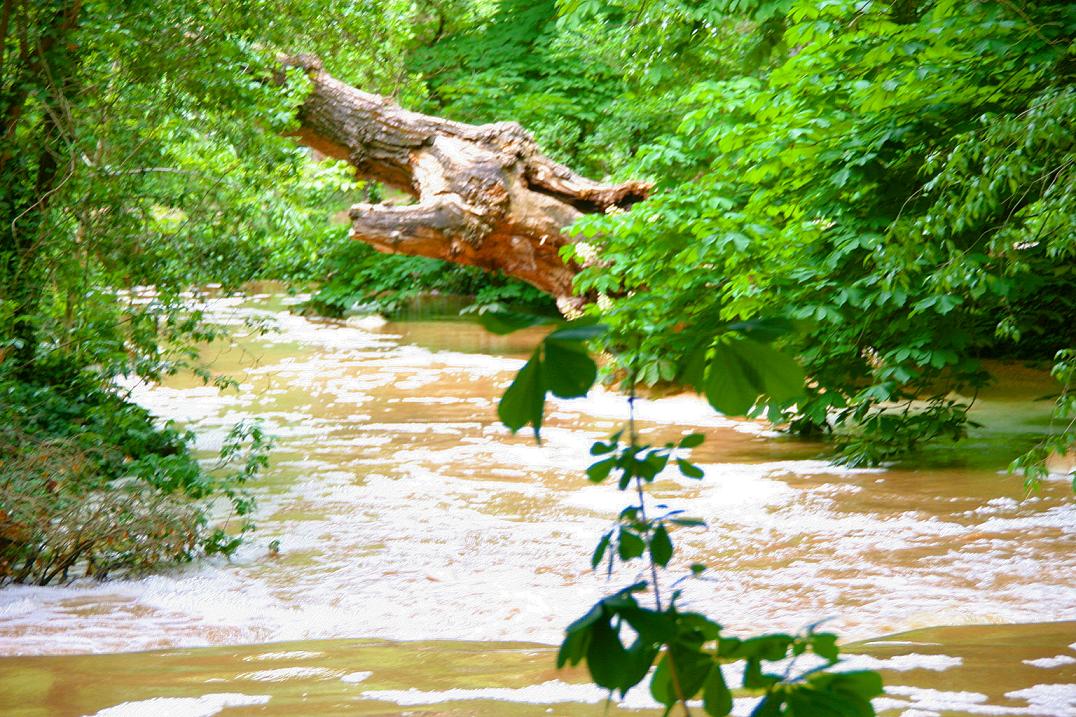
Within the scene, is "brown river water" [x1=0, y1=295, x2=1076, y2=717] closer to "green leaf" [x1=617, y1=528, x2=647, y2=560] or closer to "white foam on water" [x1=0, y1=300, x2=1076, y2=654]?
"white foam on water" [x1=0, y1=300, x2=1076, y2=654]

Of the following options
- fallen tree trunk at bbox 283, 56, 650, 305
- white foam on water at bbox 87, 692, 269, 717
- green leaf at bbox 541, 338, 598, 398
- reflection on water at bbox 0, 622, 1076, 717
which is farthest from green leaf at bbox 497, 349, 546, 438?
fallen tree trunk at bbox 283, 56, 650, 305

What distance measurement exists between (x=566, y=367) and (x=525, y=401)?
57mm

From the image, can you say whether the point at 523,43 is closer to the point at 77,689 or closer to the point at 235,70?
the point at 235,70

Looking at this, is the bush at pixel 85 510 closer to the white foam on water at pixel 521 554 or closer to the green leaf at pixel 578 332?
the white foam on water at pixel 521 554

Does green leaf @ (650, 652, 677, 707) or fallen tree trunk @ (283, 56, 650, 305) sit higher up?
fallen tree trunk @ (283, 56, 650, 305)

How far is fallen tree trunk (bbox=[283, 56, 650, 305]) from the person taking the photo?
505 inches

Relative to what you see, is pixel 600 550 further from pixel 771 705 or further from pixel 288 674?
pixel 288 674

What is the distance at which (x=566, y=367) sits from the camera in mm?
1184

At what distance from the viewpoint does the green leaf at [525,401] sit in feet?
3.87

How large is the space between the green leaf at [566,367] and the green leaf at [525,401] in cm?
1

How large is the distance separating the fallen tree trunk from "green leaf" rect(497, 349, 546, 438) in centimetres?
1154

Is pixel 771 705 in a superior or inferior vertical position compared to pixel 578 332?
inferior

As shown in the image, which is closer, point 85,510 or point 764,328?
point 764,328

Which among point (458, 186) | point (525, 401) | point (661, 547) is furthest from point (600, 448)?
point (458, 186)
